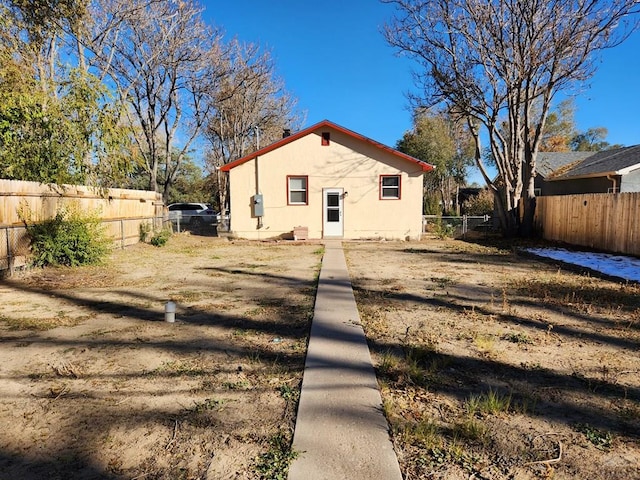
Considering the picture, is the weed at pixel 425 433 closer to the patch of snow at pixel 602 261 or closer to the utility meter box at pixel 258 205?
the patch of snow at pixel 602 261

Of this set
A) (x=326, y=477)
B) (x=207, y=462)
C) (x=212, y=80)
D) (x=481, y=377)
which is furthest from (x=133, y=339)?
(x=212, y=80)

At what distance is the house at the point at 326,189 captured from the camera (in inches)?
591

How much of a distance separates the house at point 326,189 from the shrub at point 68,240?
6.72m

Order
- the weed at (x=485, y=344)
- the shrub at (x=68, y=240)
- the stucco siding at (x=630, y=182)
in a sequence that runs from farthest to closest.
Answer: the stucco siding at (x=630, y=182), the shrub at (x=68, y=240), the weed at (x=485, y=344)

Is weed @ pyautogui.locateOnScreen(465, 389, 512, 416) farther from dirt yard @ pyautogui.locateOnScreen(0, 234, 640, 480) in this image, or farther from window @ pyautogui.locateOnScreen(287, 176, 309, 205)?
window @ pyautogui.locateOnScreen(287, 176, 309, 205)

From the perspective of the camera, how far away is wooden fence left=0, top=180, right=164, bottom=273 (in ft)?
23.5

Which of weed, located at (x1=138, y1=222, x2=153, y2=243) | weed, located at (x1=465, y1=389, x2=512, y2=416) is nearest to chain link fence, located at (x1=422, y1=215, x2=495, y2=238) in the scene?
weed, located at (x1=138, y1=222, x2=153, y2=243)

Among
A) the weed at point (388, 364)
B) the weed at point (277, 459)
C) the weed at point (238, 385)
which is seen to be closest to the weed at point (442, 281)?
the weed at point (388, 364)

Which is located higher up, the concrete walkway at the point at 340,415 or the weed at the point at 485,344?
the weed at the point at 485,344

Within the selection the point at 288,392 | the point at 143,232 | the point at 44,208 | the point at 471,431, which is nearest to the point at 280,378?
the point at 288,392

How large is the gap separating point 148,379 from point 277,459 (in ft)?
5.28

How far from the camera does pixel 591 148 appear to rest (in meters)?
45.9

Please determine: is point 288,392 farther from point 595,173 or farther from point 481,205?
point 481,205

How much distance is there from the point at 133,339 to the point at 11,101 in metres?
5.76
